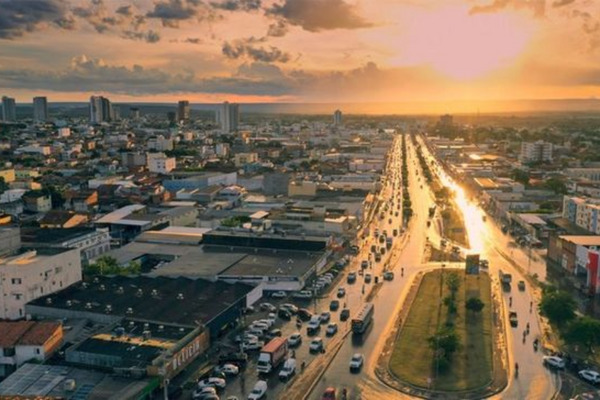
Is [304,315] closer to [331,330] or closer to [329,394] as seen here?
[331,330]

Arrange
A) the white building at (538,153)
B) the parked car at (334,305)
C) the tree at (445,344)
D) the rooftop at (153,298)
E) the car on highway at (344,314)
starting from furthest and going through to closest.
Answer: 1. the white building at (538,153)
2. the parked car at (334,305)
3. the car on highway at (344,314)
4. the rooftop at (153,298)
5. the tree at (445,344)

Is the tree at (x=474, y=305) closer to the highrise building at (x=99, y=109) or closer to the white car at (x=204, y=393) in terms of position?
the white car at (x=204, y=393)

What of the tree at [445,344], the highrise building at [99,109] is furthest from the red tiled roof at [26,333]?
the highrise building at [99,109]

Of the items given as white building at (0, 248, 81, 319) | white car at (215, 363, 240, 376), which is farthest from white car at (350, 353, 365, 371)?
white building at (0, 248, 81, 319)

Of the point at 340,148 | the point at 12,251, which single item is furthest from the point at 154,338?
the point at 340,148

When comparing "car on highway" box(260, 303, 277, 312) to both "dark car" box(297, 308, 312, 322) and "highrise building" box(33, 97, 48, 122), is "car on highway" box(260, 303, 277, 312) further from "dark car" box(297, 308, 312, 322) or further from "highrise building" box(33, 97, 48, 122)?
"highrise building" box(33, 97, 48, 122)

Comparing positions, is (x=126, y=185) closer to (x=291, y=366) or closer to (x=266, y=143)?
(x=291, y=366)
